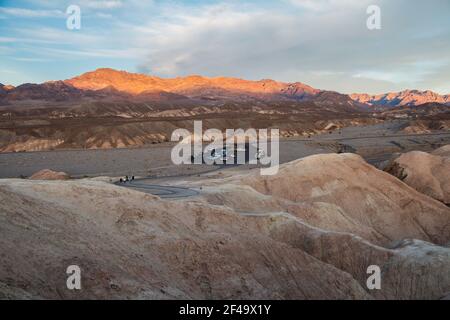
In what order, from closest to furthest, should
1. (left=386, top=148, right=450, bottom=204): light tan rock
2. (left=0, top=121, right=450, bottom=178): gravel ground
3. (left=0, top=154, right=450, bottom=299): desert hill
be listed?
1. (left=0, top=154, right=450, bottom=299): desert hill
2. (left=386, top=148, right=450, bottom=204): light tan rock
3. (left=0, top=121, right=450, bottom=178): gravel ground

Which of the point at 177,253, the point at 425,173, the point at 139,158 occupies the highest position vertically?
the point at 425,173

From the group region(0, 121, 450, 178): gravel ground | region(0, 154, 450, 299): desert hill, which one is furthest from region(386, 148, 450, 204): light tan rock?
region(0, 154, 450, 299): desert hill

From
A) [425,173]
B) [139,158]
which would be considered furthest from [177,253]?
[139,158]

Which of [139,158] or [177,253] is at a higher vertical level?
[177,253]

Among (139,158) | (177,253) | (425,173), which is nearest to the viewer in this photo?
(177,253)


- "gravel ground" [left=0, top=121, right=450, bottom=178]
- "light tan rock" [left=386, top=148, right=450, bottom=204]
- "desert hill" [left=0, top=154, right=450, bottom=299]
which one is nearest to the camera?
"desert hill" [left=0, top=154, right=450, bottom=299]

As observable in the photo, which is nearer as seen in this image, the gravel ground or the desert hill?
the desert hill

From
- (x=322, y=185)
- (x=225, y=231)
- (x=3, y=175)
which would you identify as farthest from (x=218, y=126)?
(x=225, y=231)

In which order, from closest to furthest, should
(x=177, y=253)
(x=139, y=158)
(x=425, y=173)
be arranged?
(x=177, y=253) < (x=425, y=173) < (x=139, y=158)

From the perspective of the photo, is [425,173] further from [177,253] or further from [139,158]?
[139,158]

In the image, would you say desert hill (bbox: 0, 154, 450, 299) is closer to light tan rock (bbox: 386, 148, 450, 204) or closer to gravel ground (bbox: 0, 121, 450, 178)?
light tan rock (bbox: 386, 148, 450, 204)
